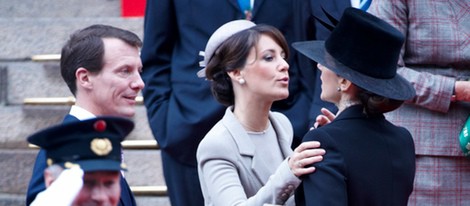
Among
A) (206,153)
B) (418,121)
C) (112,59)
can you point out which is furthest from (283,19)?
(112,59)

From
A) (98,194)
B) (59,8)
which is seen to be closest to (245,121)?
(98,194)

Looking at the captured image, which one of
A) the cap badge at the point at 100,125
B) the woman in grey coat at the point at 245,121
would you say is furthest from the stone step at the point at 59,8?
the cap badge at the point at 100,125

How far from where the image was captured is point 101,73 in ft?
14.2

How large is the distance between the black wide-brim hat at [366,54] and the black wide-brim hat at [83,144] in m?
1.23

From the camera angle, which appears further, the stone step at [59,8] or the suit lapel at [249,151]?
the stone step at [59,8]

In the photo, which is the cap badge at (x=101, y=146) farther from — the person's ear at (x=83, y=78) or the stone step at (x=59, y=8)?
the stone step at (x=59, y=8)

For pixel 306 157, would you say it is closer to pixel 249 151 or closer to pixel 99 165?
pixel 249 151

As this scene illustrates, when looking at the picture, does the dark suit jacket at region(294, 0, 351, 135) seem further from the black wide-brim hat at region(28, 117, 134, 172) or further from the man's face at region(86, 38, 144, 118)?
the black wide-brim hat at region(28, 117, 134, 172)

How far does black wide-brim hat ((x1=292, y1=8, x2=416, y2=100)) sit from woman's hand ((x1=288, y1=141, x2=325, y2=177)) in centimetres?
28

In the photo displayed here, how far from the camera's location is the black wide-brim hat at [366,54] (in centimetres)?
438

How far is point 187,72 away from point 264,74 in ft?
4.09

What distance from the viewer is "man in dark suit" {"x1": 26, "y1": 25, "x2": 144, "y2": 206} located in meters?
4.27

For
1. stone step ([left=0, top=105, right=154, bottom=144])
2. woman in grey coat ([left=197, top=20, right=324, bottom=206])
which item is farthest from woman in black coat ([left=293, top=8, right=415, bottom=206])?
stone step ([left=0, top=105, right=154, bottom=144])

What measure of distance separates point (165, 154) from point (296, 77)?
2.50 feet
